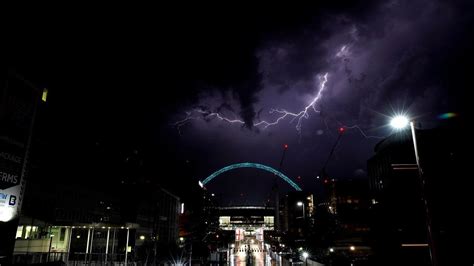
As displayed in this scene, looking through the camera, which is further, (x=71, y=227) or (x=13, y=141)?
(x=71, y=227)

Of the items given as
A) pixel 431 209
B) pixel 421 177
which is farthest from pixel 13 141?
pixel 431 209

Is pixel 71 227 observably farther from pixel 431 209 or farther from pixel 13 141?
pixel 431 209

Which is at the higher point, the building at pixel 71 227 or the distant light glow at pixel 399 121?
the distant light glow at pixel 399 121

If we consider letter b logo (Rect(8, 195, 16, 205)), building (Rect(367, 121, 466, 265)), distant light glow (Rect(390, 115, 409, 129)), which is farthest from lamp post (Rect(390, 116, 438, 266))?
letter b logo (Rect(8, 195, 16, 205))

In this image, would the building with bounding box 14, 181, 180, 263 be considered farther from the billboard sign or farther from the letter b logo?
the billboard sign

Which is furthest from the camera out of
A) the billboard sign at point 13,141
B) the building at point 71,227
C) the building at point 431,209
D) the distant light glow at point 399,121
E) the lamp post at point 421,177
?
the building at point 71,227

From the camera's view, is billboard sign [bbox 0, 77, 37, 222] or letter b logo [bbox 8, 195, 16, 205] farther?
letter b logo [bbox 8, 195, 16, 205]

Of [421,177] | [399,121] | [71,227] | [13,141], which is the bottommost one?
[71,227]

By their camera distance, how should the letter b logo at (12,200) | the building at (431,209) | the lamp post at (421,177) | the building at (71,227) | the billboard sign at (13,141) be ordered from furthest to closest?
the building at (71,227) < the building at (431,209) < the letter b logo at (12,200) < the billboard sign at (13,141) < the lamp post at (421,177)

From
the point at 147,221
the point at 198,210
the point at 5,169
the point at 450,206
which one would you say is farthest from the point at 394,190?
the point at 198,210

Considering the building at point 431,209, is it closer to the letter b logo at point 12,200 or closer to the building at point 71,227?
the letter b logo at point 12,200

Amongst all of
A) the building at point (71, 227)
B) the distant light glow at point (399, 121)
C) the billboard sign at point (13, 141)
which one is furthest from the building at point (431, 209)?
the building at point (71, 227)

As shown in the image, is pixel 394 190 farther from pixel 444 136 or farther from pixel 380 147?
pixel 380 147
